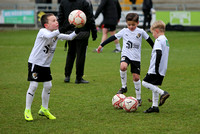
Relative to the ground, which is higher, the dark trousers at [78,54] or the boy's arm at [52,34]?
the boy's arm at [52,34]

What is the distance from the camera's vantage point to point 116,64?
14164mm

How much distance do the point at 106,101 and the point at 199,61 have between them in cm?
711

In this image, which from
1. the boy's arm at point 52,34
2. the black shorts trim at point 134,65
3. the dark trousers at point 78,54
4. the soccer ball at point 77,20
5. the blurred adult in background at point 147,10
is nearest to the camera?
the boy's arm at point 52,34

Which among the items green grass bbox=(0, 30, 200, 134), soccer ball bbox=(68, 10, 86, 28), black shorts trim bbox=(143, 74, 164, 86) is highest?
soccer ball bbox=(68, 10, 86, 28)

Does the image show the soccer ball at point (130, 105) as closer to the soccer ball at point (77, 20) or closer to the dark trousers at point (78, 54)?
the soccer ball at point (77, 20)

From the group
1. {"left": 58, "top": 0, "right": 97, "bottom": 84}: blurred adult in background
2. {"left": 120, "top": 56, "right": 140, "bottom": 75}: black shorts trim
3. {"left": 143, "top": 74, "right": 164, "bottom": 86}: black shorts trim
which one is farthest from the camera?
{"left": 58, "top": 0, "right": 97, "bottom": 84}: blurred adult in background

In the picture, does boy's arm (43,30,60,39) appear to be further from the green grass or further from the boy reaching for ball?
the green grass

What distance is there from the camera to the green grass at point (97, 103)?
6.31m

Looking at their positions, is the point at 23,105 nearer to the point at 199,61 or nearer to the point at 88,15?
the point at 88,15

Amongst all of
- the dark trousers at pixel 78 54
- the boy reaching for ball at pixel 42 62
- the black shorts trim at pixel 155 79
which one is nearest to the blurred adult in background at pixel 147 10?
the dark trousers at pixel 78 54

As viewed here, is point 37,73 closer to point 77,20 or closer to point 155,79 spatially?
point 77,20

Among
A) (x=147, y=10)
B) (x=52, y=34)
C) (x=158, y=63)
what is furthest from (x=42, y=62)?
(x=147, y=10)

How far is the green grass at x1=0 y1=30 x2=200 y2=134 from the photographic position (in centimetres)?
631

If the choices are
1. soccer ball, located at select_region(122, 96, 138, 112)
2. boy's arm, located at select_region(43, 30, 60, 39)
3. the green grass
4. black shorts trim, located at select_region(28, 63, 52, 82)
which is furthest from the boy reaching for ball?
soccer ball, located at select_region(122, 96, 138, 112)
